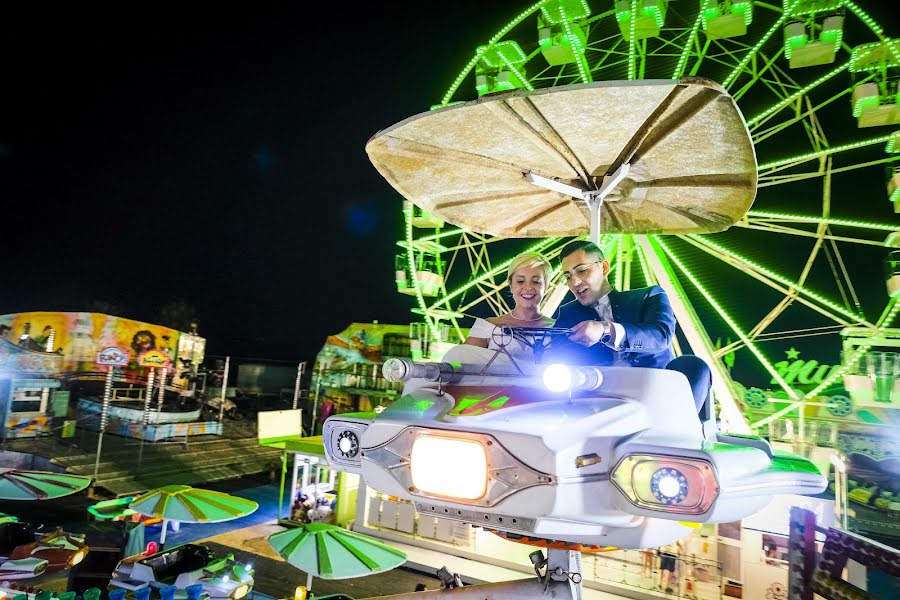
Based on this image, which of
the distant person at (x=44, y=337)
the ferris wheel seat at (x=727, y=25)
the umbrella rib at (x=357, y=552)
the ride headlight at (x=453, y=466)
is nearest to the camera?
the ride headlight at (x=453, y=466)

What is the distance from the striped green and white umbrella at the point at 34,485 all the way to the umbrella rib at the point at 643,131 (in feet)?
40.7

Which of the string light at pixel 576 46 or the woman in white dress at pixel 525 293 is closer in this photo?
the woman in white dress at pixel 525 293

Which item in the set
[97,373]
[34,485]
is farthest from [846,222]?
[97,373]

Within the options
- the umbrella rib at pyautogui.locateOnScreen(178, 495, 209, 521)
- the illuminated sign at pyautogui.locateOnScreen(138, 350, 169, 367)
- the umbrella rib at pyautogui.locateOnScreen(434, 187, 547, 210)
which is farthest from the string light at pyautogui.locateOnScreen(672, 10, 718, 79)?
the illuminated sign at pyautogui.locateOnScreen(138, 350, 169, 367)

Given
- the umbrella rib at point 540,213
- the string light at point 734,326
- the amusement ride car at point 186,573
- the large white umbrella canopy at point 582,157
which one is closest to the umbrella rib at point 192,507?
the amusement ride car at point 186,573

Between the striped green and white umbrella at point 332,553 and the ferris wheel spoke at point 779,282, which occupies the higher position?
the ferris wheel spoke at point 779,282

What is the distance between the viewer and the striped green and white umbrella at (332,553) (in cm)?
770

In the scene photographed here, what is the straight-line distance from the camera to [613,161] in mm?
2568

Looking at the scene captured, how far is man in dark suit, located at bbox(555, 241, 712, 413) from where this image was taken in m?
2.00

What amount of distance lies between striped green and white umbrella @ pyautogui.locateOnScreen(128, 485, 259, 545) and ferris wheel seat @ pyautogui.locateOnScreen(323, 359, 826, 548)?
9954mm

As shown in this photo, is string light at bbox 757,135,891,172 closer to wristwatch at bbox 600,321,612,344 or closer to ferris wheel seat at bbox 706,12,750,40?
ferris wheel seat at bbox 706,12,750,40

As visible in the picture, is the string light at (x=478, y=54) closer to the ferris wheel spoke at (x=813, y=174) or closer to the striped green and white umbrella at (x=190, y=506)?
the ferris wheel spoke at (x=813, y=174)

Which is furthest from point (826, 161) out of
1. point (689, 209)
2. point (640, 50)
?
point (689, 209)

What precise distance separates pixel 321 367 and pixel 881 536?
27674 millimetres
